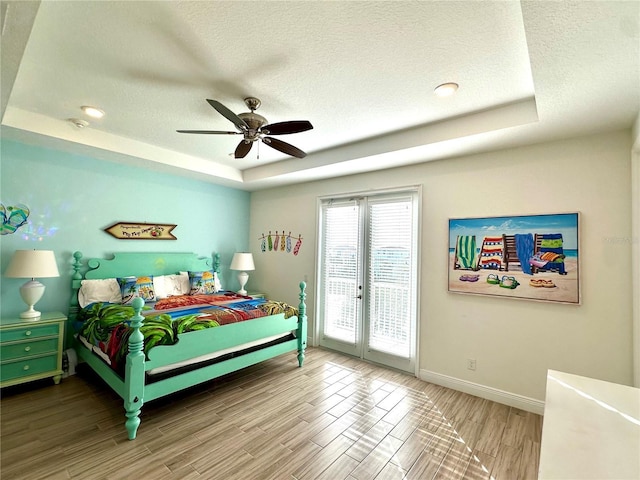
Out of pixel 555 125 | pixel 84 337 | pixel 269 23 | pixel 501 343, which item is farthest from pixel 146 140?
pixel 501 343

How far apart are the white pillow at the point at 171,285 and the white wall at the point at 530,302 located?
3104 mm

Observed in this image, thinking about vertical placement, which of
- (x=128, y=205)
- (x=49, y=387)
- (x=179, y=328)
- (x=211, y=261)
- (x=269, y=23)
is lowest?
(x=49, y=387)

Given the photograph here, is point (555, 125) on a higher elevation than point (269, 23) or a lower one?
lower

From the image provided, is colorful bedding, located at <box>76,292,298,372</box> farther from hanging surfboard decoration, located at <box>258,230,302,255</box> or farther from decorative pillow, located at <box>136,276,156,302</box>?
hanging surfboard decoration, located at <box>258,230,302,255</box>

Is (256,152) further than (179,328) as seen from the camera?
Yes

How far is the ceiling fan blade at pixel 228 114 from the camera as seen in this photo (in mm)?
2021

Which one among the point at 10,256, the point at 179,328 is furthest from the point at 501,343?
the point at 10,256

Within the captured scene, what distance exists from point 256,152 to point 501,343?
11.8ft

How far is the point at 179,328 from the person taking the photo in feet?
8.70

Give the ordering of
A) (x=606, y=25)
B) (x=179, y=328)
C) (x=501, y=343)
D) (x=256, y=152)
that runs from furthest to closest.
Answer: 1. (x=256, y=152)
2. (x=501, y=343)
3. (x=179, y=328)
4. (x=606, y=25)

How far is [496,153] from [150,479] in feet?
13.0

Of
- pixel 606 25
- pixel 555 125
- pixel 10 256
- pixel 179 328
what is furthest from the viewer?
pixel 10 256

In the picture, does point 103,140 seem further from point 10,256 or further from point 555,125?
point 555,125

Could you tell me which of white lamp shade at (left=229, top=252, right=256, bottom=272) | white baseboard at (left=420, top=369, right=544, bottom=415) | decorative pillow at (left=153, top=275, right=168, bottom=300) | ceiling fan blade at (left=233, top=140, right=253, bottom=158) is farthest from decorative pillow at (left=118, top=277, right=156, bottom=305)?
white baseboard at (left=420, top=369, right=544, bottom=415)
